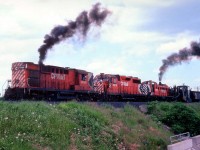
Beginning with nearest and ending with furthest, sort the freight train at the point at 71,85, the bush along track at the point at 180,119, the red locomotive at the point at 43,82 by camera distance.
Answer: the red locomotive at the point at 43,82 < the freight train at the point at 71,85 < the bush along track at the point at 180,119

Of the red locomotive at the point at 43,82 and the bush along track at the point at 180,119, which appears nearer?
the red locomotive at the point at 43,82

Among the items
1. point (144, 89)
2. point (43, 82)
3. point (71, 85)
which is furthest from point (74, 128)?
point (144, 89)

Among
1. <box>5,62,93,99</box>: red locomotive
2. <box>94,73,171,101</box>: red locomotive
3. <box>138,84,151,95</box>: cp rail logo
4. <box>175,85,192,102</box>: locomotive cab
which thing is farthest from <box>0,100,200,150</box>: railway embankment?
<box>175,85,192,102</box>: locomotive cab

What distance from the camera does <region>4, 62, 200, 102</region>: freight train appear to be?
2552 cm

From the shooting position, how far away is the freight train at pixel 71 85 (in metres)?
25.5

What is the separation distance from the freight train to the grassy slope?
19.6 feet

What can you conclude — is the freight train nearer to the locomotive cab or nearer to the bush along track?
the locomotive cab

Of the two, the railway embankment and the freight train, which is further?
the freight train

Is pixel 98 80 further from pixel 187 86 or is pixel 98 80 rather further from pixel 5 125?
pixel 5 125

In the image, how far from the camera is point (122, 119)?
21.8 m

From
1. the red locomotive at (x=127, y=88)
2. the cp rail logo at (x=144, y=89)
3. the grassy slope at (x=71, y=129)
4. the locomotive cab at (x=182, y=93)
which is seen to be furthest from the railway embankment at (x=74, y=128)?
the locomotive cab at (x=182, y=93)

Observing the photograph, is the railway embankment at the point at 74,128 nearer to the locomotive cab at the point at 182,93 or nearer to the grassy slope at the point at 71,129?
the grassy slope at the point at 71,129

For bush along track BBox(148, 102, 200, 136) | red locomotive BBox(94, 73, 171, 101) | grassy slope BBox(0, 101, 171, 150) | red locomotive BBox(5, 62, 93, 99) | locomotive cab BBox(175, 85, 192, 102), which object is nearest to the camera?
grassy slope BBox(0, 101, 171, 150)

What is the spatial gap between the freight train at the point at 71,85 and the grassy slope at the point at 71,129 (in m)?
5.97
